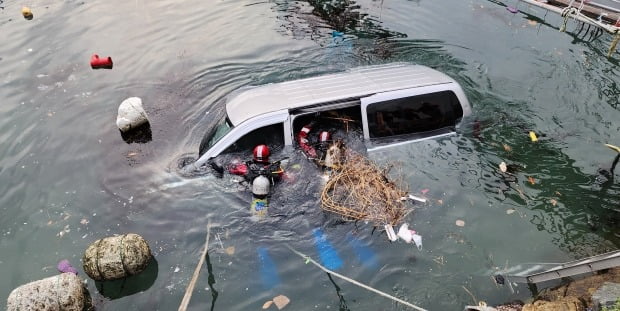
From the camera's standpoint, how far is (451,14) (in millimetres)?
15008

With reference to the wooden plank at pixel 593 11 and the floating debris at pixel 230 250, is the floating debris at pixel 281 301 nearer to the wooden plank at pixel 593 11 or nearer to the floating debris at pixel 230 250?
the floating debris at pixel 230 250

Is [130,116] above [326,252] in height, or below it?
above

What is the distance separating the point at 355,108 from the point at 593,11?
29.8 ft

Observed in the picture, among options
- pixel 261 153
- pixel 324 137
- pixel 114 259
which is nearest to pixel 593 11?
pixel 324 137

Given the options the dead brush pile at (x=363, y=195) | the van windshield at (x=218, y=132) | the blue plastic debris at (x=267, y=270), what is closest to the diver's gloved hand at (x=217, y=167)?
the van windshield at (x=218, y=132)

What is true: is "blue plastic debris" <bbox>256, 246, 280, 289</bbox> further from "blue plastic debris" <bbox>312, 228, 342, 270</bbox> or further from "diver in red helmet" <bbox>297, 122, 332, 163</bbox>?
"diver in red helmet" <bbox>297, 122, 332, 163</bbox>

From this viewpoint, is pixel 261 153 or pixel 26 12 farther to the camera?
pixel 26 12

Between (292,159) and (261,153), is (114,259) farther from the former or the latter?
(292,159)

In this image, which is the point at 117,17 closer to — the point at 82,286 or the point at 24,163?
the point at 24,163

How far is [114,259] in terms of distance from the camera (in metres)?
6.69

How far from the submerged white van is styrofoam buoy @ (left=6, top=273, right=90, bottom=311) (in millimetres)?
2946

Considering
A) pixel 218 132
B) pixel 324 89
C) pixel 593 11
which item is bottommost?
pixel 218 132

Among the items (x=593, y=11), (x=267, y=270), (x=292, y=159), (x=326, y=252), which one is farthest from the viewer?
(x=593, y=11)

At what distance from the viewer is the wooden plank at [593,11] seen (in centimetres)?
1184
